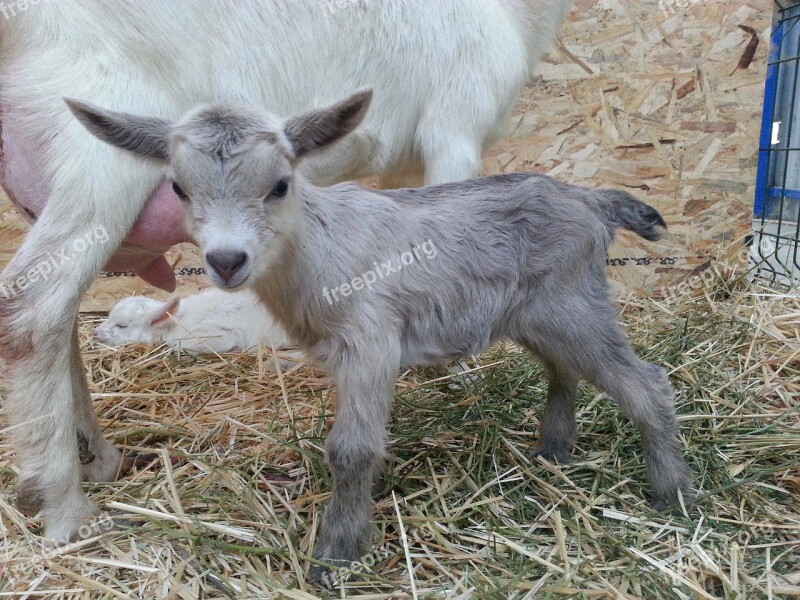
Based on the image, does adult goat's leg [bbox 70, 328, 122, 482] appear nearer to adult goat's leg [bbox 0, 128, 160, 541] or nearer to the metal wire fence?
adult goat's leg [bbox 0, 128, 160, 541]

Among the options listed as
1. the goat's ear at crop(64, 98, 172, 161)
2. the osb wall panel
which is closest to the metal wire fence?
the osb wall panel

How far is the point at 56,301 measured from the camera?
6.86 feet

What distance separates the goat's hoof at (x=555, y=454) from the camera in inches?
103

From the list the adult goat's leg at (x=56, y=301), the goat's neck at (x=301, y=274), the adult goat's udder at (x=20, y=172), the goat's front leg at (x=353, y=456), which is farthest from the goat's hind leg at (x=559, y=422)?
the adult goat's udder at (x=20, y=172)

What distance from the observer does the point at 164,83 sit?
2326 mm

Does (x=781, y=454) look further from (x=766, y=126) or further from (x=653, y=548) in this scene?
(x=766, y=126)

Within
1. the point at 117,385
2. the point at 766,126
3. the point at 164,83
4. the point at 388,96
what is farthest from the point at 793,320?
the point at 117,385

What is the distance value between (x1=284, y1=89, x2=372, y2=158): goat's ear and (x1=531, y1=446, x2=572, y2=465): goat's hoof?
1.57 meters

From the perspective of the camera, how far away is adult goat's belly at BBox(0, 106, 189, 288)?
225cm

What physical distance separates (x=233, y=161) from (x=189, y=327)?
2925 millimetres

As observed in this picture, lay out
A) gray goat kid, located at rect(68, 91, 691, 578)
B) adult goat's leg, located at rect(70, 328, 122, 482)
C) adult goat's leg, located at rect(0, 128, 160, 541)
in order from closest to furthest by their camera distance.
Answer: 1. gray goat kid, located at rect(68, 91, 691, 578)
2. adult goat's leg, located at rect(0, 128, 160, 541)
3. adult goat's leg, located at rect(70, 328, 122, 482)

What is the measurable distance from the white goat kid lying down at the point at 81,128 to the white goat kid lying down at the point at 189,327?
55.4 inches

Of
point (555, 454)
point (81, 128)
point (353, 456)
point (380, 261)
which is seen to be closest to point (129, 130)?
point (81, 128)

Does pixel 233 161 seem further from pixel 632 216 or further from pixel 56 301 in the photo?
pixel 632 216
